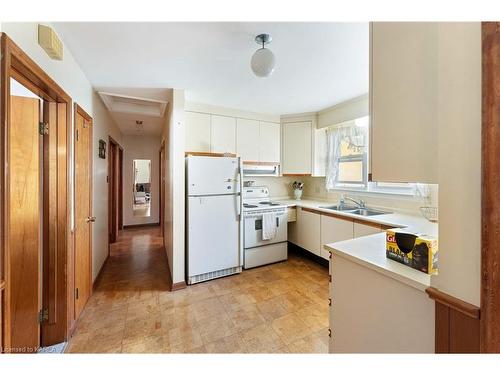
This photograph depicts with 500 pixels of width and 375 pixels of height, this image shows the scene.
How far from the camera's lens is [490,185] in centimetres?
62

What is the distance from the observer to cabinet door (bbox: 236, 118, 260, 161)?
3.45 meters

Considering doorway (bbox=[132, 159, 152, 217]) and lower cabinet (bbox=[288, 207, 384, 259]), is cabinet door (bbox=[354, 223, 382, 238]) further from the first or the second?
doorway (bbox=[132, 159, 152, 217])

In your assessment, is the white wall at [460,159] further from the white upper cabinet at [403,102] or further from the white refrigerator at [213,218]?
the white refrigerator at [213,218]

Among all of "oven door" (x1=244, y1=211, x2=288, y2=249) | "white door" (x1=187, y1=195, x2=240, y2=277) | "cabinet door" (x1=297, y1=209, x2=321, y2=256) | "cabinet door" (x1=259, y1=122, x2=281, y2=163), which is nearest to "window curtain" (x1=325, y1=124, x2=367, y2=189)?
"cabinet door" (x1=297, y1=209, x2=321, y2=256)

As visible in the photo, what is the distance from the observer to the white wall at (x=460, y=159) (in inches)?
25.9

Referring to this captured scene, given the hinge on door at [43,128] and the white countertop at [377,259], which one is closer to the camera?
the white countertop at [377,259]

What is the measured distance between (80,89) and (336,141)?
328 centimetres

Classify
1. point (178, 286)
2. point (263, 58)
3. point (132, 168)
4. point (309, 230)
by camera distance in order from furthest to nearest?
point (132, 168) → point (309, 230) → point (178, 286) → point (263, 58)

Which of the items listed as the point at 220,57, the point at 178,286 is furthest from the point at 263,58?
the point at 178,286

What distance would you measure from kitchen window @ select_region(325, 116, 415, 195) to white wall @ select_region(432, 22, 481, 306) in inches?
96.2

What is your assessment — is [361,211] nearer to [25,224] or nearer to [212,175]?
[212,175]

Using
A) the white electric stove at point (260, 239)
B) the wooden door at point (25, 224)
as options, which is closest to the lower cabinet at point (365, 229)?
the white electric stove at point (260, 239)

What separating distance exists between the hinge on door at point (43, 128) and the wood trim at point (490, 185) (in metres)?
2.36
